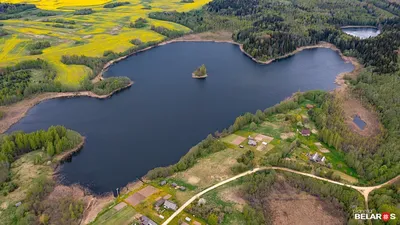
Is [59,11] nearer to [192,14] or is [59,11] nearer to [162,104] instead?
[192,14]

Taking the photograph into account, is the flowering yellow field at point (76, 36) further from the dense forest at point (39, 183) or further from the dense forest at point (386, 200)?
the dense forest at point (386, 200)

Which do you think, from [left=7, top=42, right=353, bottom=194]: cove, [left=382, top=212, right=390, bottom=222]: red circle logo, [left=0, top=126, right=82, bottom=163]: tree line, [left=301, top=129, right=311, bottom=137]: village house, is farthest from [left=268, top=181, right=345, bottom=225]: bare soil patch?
[left=0, top=126, right=82, bottom=163]: tree line

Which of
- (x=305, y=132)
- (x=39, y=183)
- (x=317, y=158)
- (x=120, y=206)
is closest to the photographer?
(x=120, y=206)

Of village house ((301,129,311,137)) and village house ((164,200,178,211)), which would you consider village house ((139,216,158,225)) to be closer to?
village house ((164,200,178,211))

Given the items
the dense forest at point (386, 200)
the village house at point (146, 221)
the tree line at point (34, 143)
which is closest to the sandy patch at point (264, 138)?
the dense forest at point (386, 200)

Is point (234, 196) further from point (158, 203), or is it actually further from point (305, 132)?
point (305, 132)

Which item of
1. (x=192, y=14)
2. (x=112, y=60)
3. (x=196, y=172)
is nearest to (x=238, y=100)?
(x=196, y=172)

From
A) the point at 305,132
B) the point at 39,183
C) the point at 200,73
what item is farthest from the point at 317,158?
the point at 200,73
